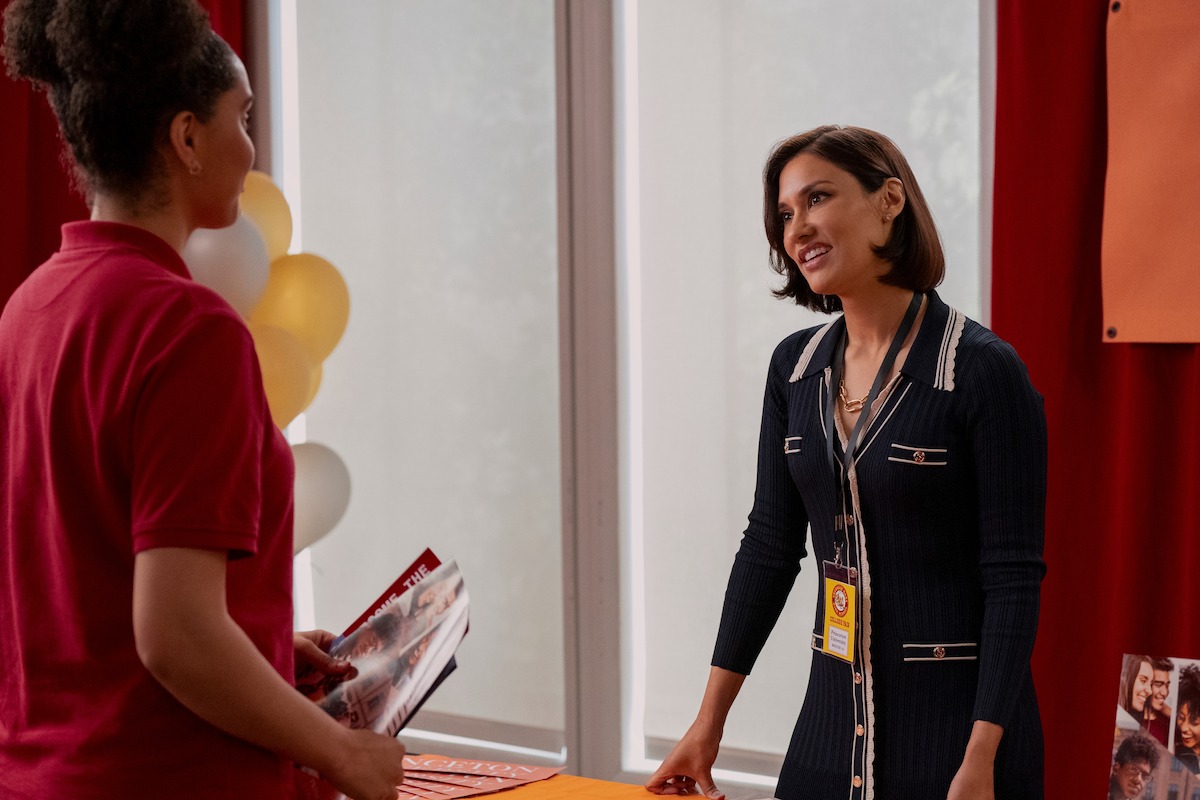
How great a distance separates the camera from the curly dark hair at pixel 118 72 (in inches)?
34.6

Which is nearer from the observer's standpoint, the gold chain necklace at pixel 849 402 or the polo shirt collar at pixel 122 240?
the polo shirt collar at pixel 122 240

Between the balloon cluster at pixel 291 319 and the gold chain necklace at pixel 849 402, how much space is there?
Answer: 4.00 feet

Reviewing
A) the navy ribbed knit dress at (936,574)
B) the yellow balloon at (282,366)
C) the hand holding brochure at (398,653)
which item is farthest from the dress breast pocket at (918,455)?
the yellow balloon at (282,366)

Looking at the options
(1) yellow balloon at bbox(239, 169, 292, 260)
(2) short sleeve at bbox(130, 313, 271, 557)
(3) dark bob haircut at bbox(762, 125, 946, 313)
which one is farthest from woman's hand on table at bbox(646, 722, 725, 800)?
(1) yellow balloon at bbox(239, 169, 292, 260)

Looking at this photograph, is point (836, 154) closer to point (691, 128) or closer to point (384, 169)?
point (691, 128)

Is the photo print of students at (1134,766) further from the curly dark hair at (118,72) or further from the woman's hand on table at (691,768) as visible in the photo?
the curly dark hair at (118,72)

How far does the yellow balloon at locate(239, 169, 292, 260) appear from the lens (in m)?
2.51

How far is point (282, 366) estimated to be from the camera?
2.42m

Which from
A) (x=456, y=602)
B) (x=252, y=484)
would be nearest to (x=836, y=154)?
(x=456, y=602)

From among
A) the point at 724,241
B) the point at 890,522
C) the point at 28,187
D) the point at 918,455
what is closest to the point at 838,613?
the point at 890,522

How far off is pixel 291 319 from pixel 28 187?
4.43ft

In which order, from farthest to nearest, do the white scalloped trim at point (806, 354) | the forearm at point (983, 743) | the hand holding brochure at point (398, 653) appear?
1. the white scalloped trim at point (806, 354)
2. the forearm at point (983, 743)
3. the hand holding brochure at point (398, 653)

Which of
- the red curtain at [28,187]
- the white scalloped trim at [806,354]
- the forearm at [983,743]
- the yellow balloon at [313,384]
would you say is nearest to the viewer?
the forearm at [983,743]

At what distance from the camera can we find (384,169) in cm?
351
